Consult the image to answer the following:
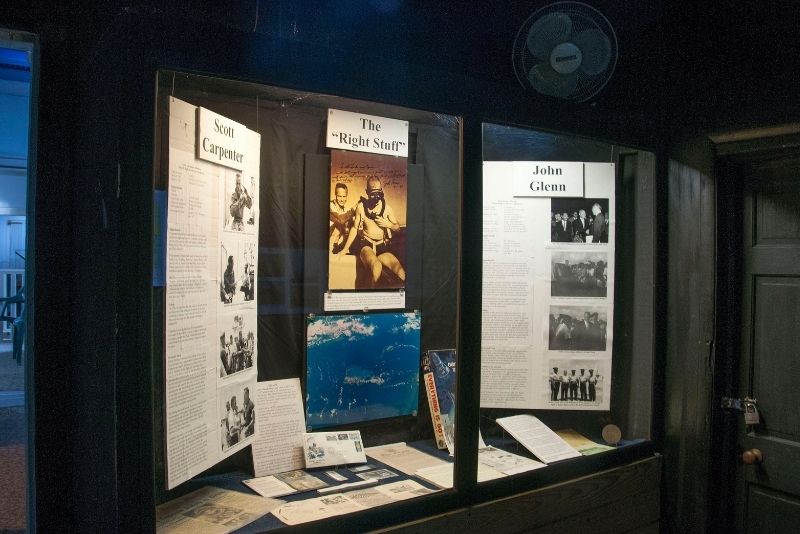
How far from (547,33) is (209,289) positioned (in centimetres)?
181

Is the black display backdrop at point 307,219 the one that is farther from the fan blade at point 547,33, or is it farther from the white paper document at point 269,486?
the fan blade at point 547,33

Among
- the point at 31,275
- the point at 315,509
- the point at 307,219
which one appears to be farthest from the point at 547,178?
the point at 31,275

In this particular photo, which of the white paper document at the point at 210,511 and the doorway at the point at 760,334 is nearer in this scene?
the white paper document at the point at 210,511

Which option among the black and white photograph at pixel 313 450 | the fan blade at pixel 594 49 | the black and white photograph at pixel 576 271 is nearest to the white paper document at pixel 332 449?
the black and white photograph at pixel 313 450

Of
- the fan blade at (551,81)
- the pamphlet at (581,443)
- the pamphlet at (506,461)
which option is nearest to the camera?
the pamphlet at (506,461)

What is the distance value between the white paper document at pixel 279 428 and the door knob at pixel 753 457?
2.05 metres

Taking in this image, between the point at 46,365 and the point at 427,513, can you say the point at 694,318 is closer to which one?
the point at 427,513

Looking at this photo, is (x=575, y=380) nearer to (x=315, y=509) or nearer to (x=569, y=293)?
(x=569, y=293)

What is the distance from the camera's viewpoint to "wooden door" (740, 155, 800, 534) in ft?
8.46

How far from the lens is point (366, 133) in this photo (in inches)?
102

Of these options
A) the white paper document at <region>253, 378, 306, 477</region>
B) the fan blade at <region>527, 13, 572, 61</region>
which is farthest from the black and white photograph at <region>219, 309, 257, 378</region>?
the fan blade at <region>527, 13, 572, 61</region>

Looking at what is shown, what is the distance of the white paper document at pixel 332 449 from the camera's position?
243 cm

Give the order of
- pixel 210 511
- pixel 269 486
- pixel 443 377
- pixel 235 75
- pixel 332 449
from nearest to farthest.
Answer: pixel 235 75 < pixel 210 511 < pixel 269 486 < pixel 332 449 < pixel 443 377

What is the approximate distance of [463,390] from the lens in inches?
85.2
